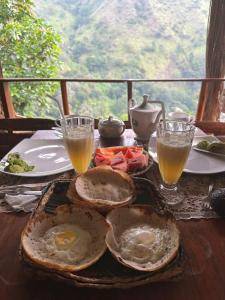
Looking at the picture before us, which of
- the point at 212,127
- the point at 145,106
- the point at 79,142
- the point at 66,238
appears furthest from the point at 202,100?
the point at 66,238

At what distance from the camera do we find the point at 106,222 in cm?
58

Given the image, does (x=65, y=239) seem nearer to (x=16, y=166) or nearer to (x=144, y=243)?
(x=144, y=243)

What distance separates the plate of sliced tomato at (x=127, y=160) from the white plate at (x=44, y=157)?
14cm

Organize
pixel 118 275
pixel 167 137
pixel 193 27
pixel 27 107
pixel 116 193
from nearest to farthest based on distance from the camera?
1. pixel 118 275
2. pixel 116 193
3. pixel 167 137
4. pixel 27 107
5. pixel 193 27

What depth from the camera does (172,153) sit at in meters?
0.82

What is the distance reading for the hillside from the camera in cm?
491

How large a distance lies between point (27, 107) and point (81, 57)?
5.31 ft

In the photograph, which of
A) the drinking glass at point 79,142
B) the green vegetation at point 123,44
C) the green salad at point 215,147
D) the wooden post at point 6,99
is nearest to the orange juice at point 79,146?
the drinking glass at point 79,142

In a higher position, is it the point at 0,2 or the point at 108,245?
the point at 0,2

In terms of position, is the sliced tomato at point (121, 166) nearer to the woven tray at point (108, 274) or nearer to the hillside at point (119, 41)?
the woven tray at point (108, 274)

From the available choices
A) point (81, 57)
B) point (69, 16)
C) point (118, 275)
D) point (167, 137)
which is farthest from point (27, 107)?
point (118, 275)

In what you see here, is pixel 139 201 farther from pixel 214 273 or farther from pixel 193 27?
pixel 193 27

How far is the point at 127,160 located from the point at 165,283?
1.64 feet

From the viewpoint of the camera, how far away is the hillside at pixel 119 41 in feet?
16.1
